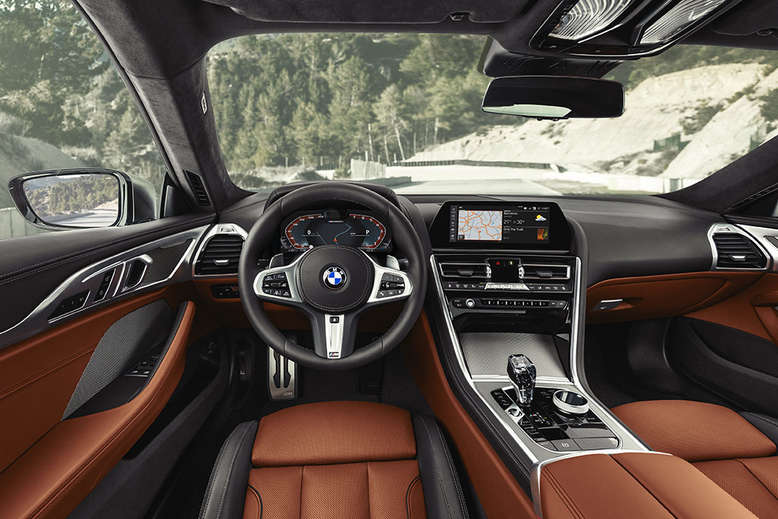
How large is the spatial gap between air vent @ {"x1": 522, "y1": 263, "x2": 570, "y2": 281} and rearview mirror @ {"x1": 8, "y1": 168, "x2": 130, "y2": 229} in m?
1.75

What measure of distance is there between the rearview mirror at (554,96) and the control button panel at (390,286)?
872 millimetres

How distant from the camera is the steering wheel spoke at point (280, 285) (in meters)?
1.78

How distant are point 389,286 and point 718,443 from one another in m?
1.33

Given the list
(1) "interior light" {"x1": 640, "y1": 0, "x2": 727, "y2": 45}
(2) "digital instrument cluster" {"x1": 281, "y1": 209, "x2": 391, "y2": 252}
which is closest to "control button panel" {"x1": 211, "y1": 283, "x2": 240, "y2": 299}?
(2) "digital instrument cluster" {"x1": 281, "y1": 209, "x2": 391, "y2": 252}

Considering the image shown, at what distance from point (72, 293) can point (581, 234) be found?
6.26ft

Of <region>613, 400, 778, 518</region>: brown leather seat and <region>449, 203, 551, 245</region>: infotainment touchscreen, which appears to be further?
<region>449, 203, 551, 245</region>: infotainment touchscreen

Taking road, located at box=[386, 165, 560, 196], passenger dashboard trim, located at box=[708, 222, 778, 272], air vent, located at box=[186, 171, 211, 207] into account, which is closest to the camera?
air vent, located at box=[186, 171, 211, 207]

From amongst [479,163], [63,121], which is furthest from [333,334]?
[63,121]

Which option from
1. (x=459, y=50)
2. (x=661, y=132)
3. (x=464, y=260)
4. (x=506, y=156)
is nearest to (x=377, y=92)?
(x=459, y=50)

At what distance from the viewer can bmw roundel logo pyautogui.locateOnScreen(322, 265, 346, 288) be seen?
174 cm

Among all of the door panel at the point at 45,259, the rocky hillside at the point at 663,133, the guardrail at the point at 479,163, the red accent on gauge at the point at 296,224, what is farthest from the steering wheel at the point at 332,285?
the rocky hillside at the point at 663,133

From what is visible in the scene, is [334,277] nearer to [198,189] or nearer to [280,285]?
[280,285]

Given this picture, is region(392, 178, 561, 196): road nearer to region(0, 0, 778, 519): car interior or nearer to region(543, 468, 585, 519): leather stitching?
region(0, 0, 778, 519): car interior

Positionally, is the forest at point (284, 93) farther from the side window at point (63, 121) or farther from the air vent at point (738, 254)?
the air vent at point (738, 254)
